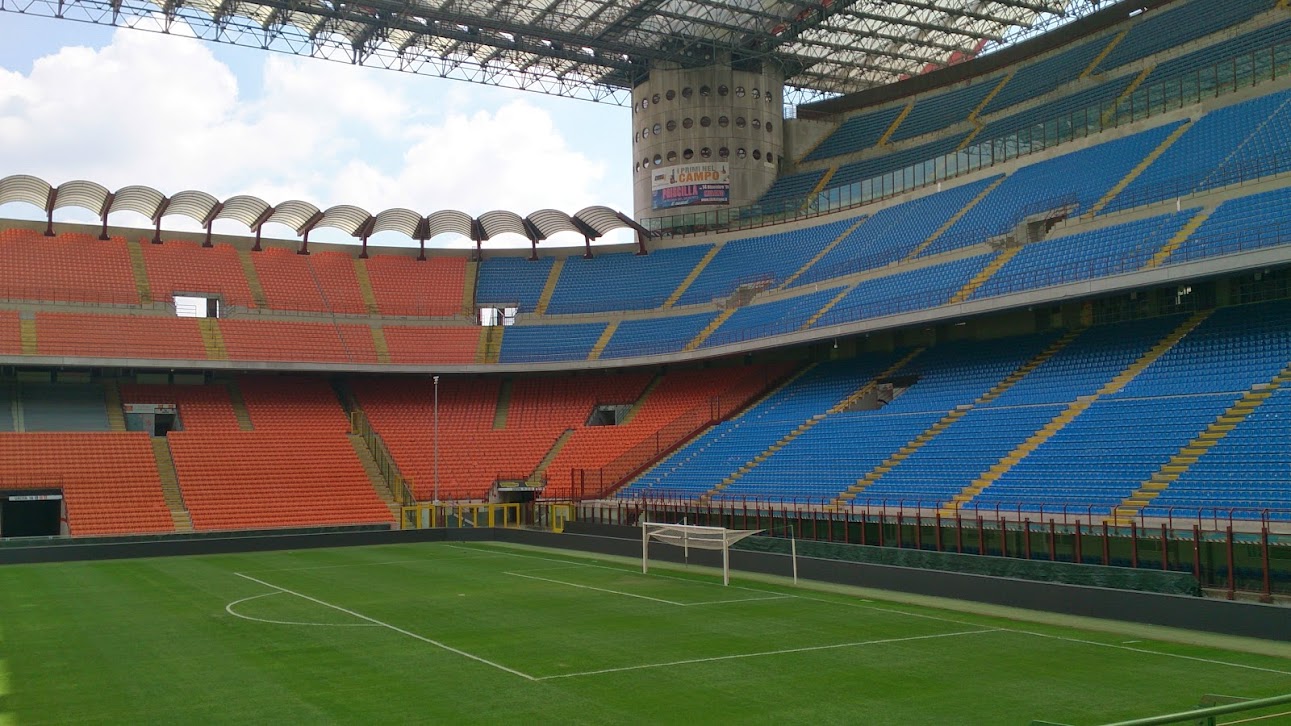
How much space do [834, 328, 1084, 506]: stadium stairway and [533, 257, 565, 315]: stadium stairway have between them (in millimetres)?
30600

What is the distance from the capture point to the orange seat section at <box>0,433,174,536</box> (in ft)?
145

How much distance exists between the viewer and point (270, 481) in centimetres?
4919

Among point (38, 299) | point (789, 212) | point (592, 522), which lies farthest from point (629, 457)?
point (38, 299)

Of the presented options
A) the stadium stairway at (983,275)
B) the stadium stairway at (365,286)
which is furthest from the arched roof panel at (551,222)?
the stadium stairway at (983,275)

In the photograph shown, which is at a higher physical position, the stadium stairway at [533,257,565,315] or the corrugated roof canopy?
the corrugated roof canopy

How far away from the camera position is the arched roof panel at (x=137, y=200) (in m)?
57.8

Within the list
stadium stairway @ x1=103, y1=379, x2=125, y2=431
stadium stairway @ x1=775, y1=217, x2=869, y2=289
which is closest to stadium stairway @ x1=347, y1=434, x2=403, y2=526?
stadium stairway @ x1=103, y1=379, x2=125, y2=431

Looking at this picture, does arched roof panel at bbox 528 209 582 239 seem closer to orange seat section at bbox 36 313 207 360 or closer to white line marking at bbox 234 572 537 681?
orange seat section at bbox 36 313 207 360

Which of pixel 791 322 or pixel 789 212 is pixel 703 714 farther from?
pixel 789 212

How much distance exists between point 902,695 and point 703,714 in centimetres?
310

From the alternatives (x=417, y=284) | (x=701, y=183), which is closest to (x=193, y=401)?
(x=417, y=284)

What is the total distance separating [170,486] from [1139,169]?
4252 centimetres

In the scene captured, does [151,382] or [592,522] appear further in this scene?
[151,382]

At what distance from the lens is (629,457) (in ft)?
168
